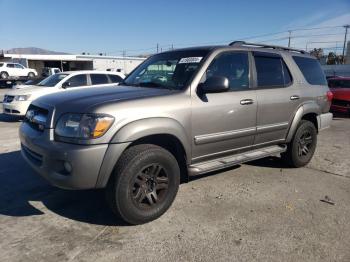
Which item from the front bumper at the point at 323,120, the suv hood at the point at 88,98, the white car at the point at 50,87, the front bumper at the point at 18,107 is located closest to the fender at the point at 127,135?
the suv hood at the point at 88,98

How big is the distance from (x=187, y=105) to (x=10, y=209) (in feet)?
7.84

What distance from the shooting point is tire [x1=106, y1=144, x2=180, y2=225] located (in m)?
3.26

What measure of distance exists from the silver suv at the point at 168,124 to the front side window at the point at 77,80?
632 centimetres

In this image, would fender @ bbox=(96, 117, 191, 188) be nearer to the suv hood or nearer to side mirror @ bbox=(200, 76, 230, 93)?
the suv hood

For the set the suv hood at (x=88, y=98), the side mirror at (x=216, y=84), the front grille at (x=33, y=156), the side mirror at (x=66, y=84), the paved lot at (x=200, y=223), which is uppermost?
the side mirror at (x=216, y=84)

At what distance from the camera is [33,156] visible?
3537mm

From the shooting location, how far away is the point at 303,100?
5250 mm

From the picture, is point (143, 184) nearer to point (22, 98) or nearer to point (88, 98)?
point (88, 98)

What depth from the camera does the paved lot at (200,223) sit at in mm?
3000

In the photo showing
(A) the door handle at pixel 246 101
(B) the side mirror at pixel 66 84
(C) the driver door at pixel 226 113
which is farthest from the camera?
(B) the side mirror at pixel 66 84

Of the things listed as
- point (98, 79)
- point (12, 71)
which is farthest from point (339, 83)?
point (12, 71)

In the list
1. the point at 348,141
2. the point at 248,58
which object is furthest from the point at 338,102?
the point at 248,58

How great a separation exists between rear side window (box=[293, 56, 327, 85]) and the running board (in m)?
1.29

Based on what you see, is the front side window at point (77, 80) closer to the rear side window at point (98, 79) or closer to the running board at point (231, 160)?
the rear side window at point (98, 79)
